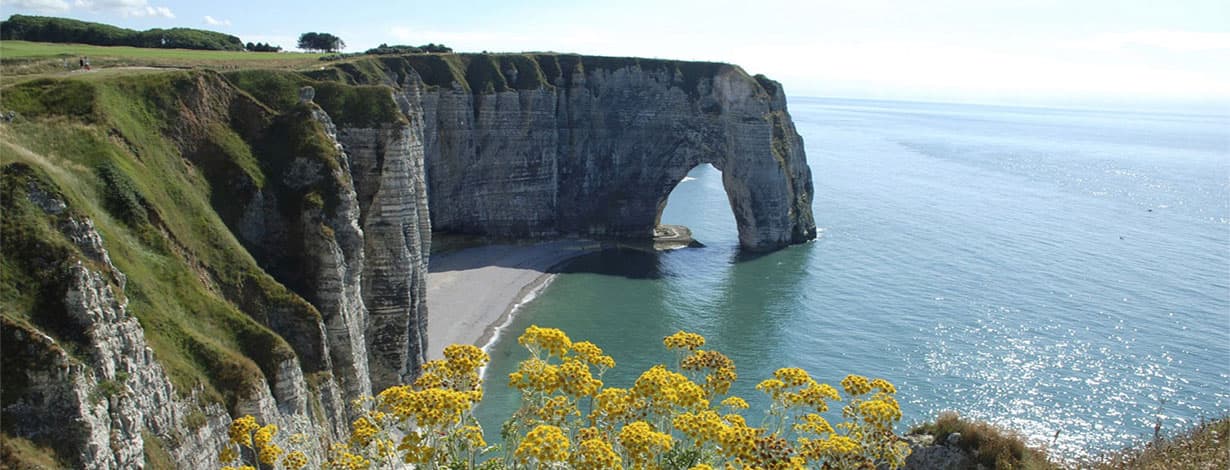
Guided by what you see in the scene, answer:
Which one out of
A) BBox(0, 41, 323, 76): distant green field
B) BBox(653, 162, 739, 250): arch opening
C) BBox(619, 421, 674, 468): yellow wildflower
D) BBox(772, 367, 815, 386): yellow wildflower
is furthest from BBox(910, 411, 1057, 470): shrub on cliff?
BBox(653, 162, 739, 250): arch opening

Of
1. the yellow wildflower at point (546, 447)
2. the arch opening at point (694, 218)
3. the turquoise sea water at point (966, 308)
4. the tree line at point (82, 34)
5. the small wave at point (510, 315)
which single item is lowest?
the arch opening at point (694, 218)

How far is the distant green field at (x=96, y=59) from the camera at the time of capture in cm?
4553

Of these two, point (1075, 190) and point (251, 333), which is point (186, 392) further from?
point (1075, 190)

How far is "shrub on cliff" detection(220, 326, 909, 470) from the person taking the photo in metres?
11.5

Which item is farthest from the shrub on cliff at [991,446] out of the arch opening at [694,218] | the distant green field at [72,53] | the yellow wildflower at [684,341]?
the arch opening at [694,218]

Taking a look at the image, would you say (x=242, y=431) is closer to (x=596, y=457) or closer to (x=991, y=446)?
(x=596, y=457)

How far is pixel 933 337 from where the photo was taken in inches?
2488

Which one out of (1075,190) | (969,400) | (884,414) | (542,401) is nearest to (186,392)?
(542,401)

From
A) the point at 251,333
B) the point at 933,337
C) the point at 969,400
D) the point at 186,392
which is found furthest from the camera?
the point at 933,337

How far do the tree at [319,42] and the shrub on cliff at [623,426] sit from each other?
310 feet

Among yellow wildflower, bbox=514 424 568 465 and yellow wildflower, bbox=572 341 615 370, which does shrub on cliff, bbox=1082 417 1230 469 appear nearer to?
yellow wildflower, bbox=572 341 615 370

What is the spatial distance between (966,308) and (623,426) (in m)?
64.5

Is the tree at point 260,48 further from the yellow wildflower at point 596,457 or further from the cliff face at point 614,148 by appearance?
the yellow wildflower at point 596,457

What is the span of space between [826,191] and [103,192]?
118 metres
